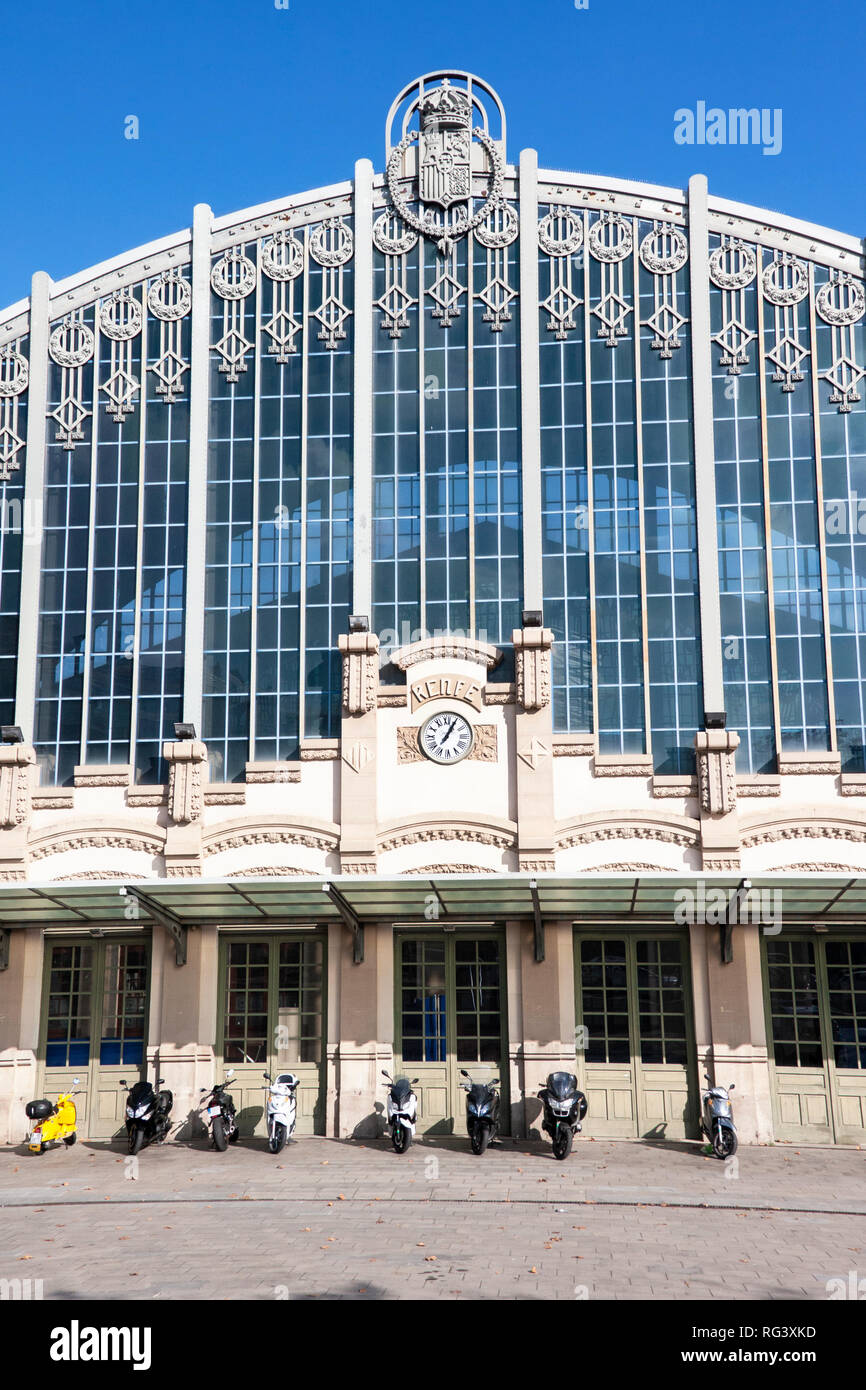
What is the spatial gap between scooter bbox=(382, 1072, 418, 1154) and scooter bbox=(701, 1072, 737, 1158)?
4.35 m

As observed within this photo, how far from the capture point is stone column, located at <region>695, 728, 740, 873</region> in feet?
65.8

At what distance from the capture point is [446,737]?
20875mm

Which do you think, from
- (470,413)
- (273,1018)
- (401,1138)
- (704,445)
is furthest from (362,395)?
(401,1138)

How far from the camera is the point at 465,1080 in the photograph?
19859 millimetres

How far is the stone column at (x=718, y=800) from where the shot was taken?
789 inches

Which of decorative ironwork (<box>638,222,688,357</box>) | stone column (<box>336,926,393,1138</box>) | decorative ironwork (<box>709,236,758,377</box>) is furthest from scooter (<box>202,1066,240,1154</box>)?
decorative ironwork (<box>709,236,758,377</box>)

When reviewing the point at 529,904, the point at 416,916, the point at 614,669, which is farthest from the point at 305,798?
the point at 614,669

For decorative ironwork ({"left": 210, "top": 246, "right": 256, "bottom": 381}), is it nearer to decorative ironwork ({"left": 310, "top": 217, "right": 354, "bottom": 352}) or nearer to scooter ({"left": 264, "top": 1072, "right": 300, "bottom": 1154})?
decorative ironwork ({"left": 310, "top": 217, "right": 354, "bottom": 352})

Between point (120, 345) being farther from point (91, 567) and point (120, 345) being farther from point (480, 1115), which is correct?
point (480, 1115)

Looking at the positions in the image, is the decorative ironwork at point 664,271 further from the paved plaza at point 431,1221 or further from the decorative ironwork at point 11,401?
the paved plaza at point 431,1221

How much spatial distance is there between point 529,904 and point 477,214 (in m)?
12.7

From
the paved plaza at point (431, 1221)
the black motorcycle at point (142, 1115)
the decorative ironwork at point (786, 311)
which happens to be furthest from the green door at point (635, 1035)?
the decorative ironwork at point (786, 311)

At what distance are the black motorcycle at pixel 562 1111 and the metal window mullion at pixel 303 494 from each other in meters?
7.22

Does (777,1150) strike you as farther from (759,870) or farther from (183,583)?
(183,583)
